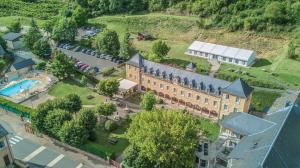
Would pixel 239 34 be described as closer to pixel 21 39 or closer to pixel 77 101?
pixel 77 101

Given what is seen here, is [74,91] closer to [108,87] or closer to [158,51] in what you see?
[108,87]

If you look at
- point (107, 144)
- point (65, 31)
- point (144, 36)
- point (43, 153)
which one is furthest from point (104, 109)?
point (144, 36)

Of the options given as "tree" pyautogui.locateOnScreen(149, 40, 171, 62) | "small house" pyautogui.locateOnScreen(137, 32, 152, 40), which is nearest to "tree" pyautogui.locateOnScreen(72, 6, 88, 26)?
"small house" pyautogui.locateOnScreen(137, 32, 152, 40)

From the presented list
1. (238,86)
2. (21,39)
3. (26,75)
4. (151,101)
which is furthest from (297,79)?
(21,39)

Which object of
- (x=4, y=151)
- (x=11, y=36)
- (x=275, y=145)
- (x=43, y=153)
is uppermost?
(x=11, y=36)

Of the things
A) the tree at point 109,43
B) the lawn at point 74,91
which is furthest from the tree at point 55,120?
the tree at point 109,43

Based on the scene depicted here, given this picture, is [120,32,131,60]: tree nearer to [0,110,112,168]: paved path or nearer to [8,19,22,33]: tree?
[0,110,112,168]: paved path
